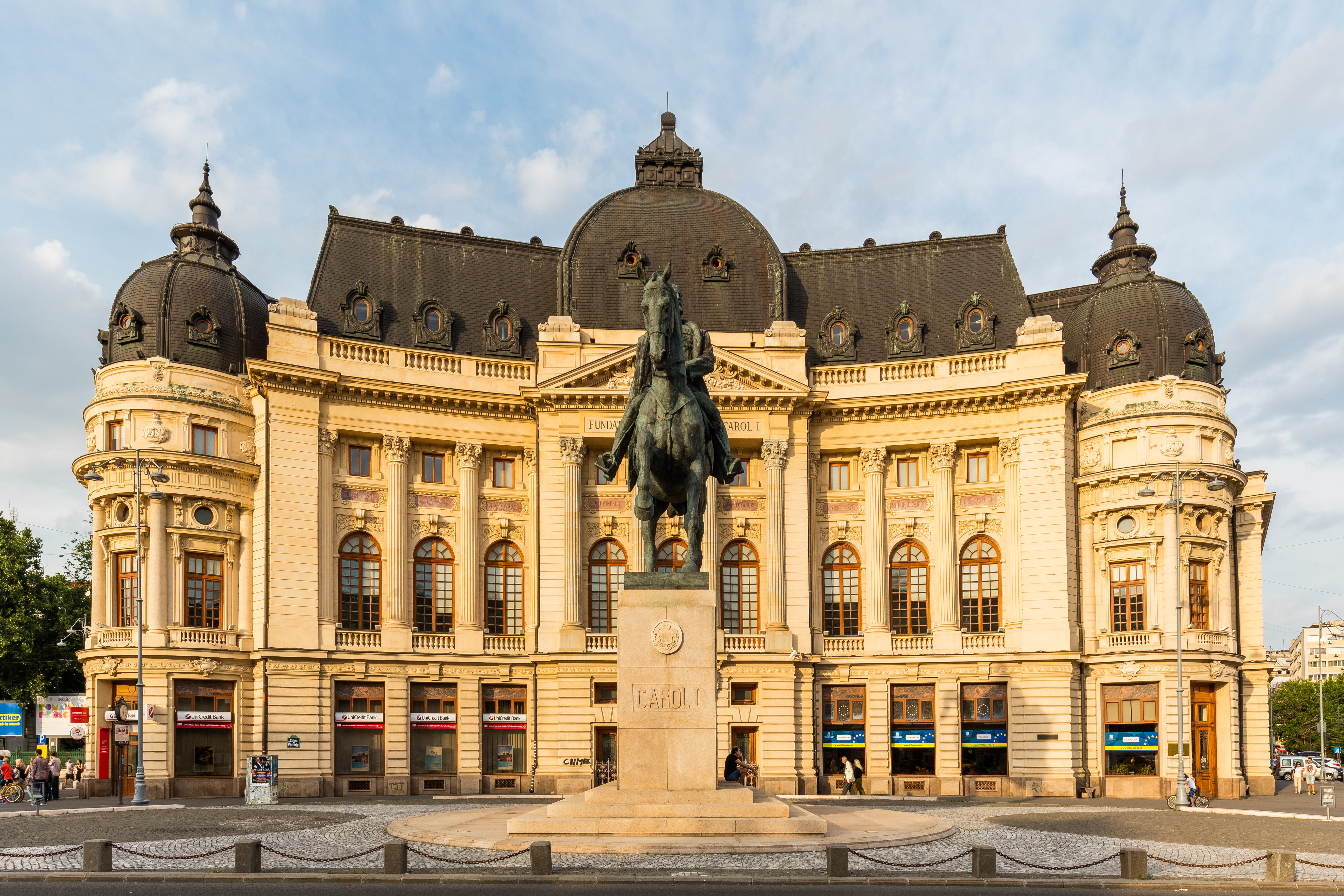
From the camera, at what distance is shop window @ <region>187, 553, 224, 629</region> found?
54.2m

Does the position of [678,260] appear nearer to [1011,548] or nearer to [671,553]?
[671,553]

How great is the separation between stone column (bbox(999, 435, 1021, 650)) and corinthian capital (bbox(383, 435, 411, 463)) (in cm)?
2749

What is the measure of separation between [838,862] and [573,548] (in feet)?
119

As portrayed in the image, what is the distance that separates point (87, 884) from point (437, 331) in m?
40.6

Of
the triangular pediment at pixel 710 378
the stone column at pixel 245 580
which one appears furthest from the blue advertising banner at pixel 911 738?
the stone column at pixel 245 580

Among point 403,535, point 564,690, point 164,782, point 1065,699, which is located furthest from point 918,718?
point 164,782

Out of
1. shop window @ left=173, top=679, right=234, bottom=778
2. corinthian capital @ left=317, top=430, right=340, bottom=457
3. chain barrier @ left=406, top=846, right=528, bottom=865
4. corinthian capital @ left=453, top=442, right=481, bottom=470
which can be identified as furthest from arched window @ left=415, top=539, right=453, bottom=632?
chain barrier @ left=406, top=846, right=528, bottom=865

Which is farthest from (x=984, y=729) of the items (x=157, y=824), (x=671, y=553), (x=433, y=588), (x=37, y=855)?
(x=37, y=855)

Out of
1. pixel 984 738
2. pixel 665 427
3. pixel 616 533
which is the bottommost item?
pixel 984 738

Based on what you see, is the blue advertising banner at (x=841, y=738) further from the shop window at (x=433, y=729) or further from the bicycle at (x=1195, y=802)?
the shop window at (x=433, y=729)

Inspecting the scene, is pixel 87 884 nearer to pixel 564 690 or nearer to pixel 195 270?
pixel 564 690

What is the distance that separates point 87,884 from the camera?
72.3 ft

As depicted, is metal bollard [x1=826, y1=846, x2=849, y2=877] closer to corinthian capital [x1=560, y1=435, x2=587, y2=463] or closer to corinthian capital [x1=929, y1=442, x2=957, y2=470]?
corinthian capital [x1=560, y1=435, x2=587, y2=463]

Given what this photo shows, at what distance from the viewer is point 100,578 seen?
5512 cm
